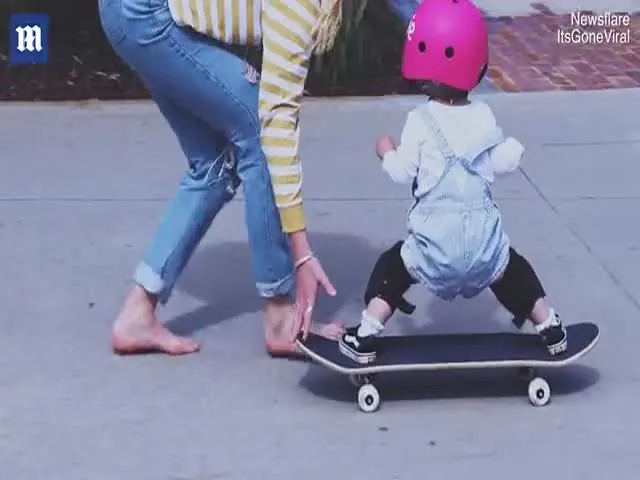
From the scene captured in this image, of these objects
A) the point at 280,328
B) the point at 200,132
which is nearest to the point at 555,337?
the point at 280,328

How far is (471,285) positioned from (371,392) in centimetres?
41

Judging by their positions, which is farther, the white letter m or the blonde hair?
the white letter m

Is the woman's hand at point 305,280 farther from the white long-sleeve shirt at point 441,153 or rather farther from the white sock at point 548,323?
the white sock at point 548,323

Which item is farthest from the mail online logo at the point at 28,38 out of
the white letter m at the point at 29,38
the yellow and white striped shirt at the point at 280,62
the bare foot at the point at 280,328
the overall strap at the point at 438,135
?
the overall strap at the point at 438,135

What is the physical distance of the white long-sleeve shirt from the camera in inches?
164

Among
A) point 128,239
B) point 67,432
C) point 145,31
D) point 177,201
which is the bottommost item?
point 128,239

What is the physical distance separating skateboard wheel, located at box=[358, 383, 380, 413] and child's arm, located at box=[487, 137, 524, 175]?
70cm

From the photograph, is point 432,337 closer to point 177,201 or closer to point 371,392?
point 371,392

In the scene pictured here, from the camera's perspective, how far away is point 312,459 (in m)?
3.99

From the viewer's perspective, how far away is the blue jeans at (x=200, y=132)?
170 inches

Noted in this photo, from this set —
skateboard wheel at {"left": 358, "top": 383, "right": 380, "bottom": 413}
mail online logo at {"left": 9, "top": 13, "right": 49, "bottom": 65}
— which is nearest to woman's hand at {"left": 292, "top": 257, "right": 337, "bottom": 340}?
skateboard wheel at {"left": 358, "top": 383, "right": 380, "bottom": 413}

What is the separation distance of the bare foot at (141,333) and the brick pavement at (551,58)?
3.80m

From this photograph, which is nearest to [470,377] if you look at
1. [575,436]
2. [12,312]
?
[575,436]

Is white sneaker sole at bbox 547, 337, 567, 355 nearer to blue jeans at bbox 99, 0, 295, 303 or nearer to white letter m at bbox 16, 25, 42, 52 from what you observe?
blue jeans at bbox 99, 0, 295, 303
